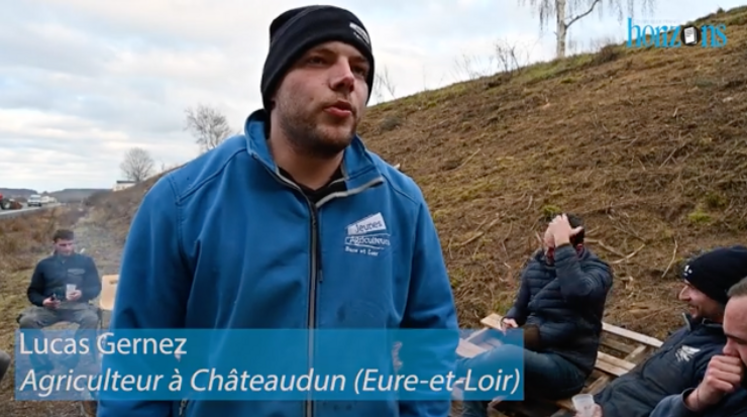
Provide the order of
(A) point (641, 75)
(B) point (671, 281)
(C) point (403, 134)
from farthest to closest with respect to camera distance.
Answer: (C) point (403, 134) < (A) point (641, 75) < (B) point (671, 281)

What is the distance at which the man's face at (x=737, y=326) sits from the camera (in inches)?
72.4

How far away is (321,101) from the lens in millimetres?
1215

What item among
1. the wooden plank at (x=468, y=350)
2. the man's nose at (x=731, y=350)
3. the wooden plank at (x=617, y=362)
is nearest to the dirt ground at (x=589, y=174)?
the wooden plank at (x=617, y=362)

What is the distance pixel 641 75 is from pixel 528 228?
15.7ft

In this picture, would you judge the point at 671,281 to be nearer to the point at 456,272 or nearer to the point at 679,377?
the point at 456,272

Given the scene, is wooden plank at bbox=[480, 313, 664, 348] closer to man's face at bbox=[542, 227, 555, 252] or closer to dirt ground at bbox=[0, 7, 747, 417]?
dirt ground at bbox=[0, 7, 747, 417]

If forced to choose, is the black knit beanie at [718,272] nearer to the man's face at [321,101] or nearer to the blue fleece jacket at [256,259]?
the blue fleece jacket at [256,259]

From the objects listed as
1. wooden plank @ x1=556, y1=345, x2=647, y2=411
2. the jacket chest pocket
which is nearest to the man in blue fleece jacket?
the jacket chest pocket

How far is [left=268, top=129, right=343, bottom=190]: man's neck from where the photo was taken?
1280mm

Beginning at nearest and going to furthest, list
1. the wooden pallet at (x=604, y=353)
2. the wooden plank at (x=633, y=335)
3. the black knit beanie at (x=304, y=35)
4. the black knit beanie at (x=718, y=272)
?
the black knit beanie at (x=304, y=35) < the black knit beanie at (x=718, y=272) < the wooden pallet at (x=604, y=353) < the wooden plank at (x=633, y=335)

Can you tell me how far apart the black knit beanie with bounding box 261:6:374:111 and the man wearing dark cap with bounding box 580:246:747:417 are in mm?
1917

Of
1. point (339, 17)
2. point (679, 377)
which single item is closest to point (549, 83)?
point (679, 377)

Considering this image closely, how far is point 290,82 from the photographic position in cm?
125

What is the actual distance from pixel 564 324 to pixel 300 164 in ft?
7.56
